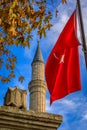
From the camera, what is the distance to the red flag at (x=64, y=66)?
8852 mm

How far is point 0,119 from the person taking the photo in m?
8.23

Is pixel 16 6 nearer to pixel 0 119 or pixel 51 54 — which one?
pixel 51 54

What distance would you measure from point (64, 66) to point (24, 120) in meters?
1.79

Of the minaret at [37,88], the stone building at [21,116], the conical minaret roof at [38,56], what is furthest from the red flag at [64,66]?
the conical minaret roof at [38,56]

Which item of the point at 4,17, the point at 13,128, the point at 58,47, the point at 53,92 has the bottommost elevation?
Answer: the point at 13,128

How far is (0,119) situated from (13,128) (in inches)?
14.8

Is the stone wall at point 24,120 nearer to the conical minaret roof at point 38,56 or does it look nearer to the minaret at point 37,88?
the minaret at point 37,88

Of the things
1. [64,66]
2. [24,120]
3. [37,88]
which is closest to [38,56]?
[37,88]

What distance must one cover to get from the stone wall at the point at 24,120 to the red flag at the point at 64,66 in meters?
0.60

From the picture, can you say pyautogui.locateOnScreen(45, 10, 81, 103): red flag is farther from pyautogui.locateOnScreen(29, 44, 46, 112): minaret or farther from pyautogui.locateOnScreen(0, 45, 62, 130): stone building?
pyautogui.locateOnScreen(29, 44, 46, 112): minaret

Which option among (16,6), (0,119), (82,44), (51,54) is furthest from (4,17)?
(0,119)

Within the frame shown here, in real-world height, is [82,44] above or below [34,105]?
below

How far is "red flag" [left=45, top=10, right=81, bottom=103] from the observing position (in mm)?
8852

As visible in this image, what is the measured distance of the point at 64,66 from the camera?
9.12 meters
